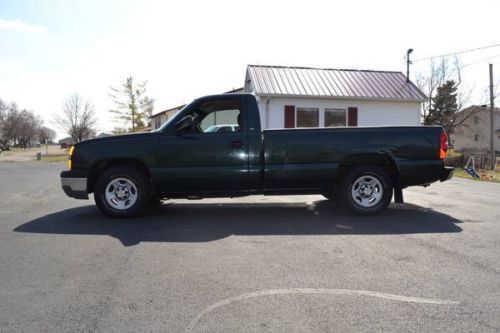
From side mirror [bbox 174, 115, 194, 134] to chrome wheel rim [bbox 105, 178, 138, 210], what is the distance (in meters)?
1.17

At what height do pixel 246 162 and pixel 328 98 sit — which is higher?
pixel 328 98

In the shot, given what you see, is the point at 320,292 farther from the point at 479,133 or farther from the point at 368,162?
the point at 479,133

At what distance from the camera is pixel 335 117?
20.2m

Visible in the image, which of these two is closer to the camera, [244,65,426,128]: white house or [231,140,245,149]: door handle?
[231,140,245,149]: door handle

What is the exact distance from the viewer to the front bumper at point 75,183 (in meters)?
6.51

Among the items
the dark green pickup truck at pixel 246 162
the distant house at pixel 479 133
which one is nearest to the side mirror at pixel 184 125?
the dark green pickup truck at pixel 246 162

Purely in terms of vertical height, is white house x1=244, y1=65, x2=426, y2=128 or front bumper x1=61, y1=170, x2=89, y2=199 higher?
white house x1=244, y1=65, x2=426, y2=128

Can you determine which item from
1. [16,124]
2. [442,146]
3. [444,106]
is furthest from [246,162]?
[16,124]

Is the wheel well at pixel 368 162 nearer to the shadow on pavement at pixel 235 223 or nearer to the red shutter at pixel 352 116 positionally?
the shadow on pavement at pixel 235 223

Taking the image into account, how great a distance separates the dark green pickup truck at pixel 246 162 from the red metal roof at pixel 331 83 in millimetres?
12564

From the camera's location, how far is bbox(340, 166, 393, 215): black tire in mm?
6730

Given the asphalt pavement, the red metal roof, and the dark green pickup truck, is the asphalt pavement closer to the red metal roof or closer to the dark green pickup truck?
the dark green pickup truck

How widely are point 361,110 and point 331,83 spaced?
204 centimetres

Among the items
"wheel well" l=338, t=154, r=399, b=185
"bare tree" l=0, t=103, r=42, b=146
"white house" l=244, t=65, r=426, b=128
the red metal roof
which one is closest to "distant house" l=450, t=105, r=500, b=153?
the red metal roof
